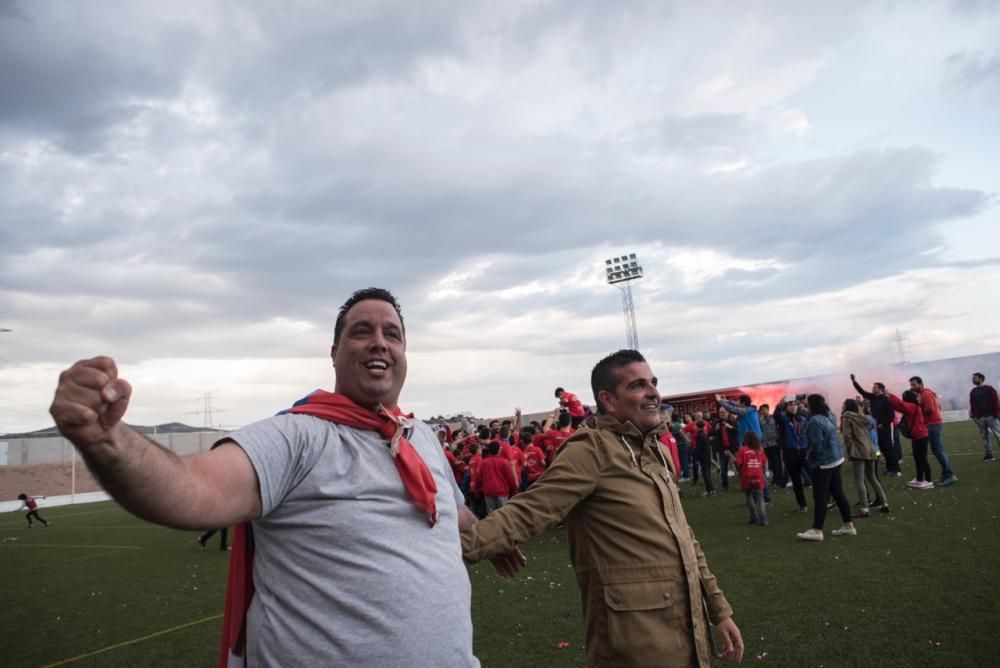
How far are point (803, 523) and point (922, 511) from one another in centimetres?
174

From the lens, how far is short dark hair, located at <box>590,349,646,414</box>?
3.20 m

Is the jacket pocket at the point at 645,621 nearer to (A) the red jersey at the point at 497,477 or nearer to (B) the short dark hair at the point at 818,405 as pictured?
(B) the short dark hair at the point at 818,405

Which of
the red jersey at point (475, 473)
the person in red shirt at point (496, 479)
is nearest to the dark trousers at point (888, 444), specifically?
the person in red shirt at point (496, 479)

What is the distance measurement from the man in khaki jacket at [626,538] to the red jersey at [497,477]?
27.0 feet

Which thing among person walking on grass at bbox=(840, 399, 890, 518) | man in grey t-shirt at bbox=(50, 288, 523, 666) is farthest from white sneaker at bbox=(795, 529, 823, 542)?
man in grey t-shirt at bbox=(50, 288, 523, 666)

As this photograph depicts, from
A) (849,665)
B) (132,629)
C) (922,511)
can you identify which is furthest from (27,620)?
(922,511)

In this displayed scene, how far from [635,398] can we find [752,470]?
748cm

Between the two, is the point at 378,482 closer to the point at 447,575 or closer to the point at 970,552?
the point at 447,575

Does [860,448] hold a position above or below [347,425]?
below

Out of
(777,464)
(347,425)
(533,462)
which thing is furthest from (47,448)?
(347,425)

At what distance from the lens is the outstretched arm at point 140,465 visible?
1.14m

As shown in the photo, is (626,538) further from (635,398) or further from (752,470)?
(752,470)

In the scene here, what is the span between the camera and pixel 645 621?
Result: 103 inches

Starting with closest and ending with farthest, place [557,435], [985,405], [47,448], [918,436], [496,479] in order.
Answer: [557,435]
[496,479]
[918,436]
[985,405]
[47,448]
